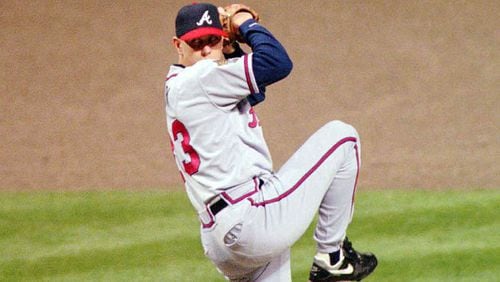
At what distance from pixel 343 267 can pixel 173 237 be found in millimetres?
1898

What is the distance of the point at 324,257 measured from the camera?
12.3 ft

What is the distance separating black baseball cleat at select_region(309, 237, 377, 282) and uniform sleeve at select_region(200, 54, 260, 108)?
71 centimetres

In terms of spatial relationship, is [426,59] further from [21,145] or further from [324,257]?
[324,257]

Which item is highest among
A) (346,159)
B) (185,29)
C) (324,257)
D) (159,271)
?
(185,29)

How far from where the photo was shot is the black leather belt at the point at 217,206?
11.8ft

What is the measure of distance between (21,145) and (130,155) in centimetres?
78

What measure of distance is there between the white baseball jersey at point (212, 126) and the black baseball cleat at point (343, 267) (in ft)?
1.39

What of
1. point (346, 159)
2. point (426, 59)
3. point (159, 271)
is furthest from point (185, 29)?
point (426, 59)

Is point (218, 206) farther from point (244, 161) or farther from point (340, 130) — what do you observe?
point (340, 130)

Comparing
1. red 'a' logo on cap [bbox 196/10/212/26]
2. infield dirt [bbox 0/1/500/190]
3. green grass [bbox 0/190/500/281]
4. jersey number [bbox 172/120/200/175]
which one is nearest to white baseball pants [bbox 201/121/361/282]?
jersey number [bbox 172/120/200/175]

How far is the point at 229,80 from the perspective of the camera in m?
3.53

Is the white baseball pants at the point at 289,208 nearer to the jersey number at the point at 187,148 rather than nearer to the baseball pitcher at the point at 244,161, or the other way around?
the baseball pitcher at the point at 244,161

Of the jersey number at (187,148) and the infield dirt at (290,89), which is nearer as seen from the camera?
the jersey number at (187,148)

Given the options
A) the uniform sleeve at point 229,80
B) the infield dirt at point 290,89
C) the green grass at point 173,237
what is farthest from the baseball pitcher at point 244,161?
the infield dirt at point 290,89
